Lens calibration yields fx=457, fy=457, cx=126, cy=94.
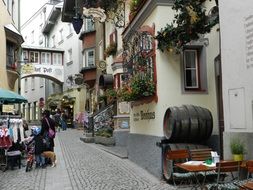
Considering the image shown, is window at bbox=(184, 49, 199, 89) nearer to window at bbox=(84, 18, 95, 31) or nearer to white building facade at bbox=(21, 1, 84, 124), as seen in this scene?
window at bbox=(84, 18, 95, 31)

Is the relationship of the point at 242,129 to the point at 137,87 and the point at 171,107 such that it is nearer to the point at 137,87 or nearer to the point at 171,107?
the point at 171,107

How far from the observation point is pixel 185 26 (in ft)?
35.9

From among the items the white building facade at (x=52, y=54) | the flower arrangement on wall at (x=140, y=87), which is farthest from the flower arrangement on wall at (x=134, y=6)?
the white building facade at (x=52, y=54)

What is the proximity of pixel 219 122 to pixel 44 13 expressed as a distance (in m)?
43.5

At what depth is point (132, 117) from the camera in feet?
50.0

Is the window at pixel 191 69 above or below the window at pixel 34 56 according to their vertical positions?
below

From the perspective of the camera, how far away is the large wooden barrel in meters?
10.5

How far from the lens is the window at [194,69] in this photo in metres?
11.9

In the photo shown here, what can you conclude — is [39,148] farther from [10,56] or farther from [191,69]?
[10,56]

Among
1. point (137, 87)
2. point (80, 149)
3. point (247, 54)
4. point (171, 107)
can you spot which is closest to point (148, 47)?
point (137, 87)

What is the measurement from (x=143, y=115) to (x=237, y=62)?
5876 mm

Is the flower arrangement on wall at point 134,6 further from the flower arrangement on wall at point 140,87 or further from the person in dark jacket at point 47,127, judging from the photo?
the person in dark jacket at point 47,127

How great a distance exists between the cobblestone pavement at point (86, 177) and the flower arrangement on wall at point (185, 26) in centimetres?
340

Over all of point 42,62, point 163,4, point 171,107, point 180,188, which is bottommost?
point 180,188
